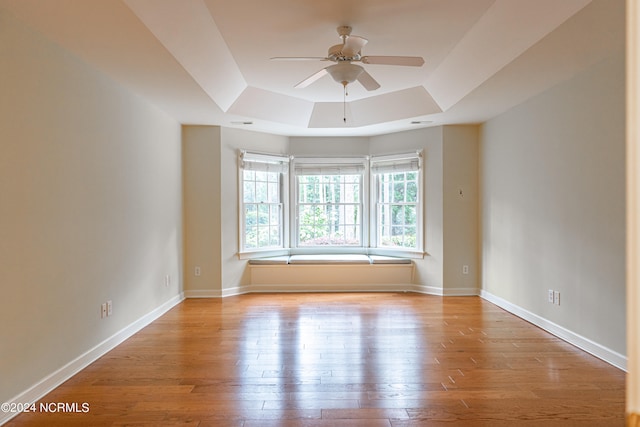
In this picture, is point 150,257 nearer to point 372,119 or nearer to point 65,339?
point 65,339

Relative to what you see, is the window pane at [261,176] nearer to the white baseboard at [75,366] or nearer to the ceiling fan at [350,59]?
the white baseboard at [75,366]

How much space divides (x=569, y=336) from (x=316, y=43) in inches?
132

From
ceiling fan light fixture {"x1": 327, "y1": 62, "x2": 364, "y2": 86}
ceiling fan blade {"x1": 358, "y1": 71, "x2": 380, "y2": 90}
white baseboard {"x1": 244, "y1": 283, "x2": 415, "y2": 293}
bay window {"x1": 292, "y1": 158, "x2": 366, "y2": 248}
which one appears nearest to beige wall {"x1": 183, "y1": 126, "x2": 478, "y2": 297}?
white baseboard {"x1": 244, "y1": 283, "x2": 415, "y2": 293}

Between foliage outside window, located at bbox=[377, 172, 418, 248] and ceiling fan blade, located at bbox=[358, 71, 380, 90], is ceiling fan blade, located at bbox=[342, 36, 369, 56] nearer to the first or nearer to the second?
ceiling fan blade, located at bbox=[358, 71, 380, 90]

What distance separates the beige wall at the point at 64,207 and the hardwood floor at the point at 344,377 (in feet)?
1.08

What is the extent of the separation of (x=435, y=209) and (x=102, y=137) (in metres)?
4.02

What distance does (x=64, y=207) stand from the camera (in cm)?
279

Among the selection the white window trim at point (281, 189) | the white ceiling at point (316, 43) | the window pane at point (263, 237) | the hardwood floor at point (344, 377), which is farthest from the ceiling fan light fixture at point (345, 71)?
the window pane at point (263, 237)

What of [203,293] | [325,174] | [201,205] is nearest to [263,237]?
[201,205]

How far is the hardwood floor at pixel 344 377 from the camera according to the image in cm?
226

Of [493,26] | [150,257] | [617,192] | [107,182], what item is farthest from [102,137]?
[617,192]

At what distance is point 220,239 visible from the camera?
5340 mm

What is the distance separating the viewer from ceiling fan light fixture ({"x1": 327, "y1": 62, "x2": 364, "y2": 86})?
10.3 ft

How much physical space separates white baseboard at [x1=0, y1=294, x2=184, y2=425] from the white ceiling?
7.19 ft
